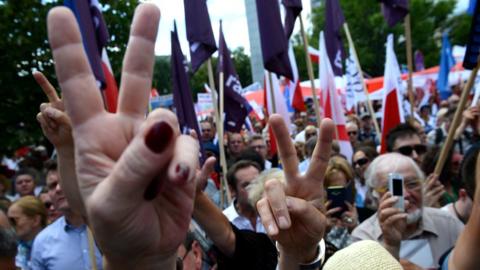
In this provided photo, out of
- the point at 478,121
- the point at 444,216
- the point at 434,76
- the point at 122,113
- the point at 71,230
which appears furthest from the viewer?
the point at 434,76

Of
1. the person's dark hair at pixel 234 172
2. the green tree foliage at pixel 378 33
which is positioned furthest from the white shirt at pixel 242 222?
the green tree foliage at pixel 378 33

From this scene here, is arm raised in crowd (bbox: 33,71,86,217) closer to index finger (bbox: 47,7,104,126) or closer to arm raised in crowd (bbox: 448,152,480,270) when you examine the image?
index finger (bbox: 47,7,104,126)

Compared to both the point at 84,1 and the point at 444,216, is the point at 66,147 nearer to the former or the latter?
the point at 444,216

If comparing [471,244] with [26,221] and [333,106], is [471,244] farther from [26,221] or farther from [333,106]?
[333,106]

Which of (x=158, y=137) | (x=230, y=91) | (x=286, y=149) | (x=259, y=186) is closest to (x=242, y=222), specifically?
(x=259, y=186)

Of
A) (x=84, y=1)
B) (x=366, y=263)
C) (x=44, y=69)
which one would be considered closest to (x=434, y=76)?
(x=44, y=69)

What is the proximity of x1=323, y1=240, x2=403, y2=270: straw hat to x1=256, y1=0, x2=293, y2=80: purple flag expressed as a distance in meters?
3.65

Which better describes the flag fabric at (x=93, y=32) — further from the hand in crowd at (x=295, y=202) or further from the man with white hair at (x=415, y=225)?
the hand in crowd at (x=295, y=202)

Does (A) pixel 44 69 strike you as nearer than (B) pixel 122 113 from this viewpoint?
No

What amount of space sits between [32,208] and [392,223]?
3.23m

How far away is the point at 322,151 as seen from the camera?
1947mm

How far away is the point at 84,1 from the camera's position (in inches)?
174

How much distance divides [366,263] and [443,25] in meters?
43.5

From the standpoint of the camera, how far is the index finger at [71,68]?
→ 4.44 feet
